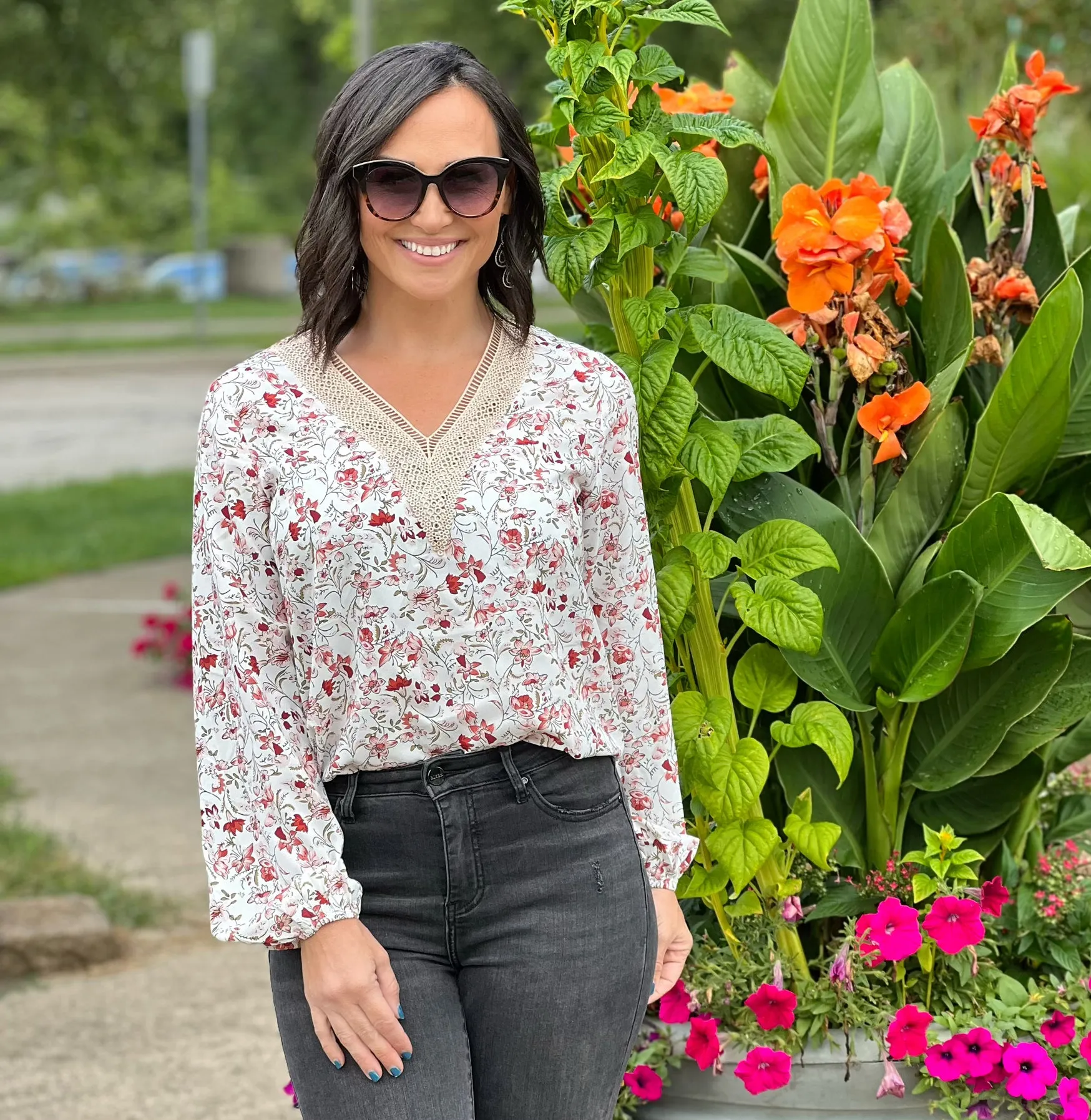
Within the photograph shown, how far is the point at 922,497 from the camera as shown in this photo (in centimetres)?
257

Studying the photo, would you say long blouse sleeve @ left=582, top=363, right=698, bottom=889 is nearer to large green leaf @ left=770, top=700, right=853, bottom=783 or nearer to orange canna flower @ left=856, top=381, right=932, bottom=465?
large green leaf @ left=770, top=700, right=853, bottom=783

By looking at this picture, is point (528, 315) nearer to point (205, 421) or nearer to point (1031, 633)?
point (205, 421)

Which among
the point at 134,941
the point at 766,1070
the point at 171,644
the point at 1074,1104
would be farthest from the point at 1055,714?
the point at 171,644

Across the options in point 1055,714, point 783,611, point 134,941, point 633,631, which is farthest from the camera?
point 134,941

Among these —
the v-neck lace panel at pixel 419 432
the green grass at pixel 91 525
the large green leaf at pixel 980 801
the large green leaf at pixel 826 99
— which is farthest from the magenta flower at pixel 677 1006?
the green grass at pixel 91 525

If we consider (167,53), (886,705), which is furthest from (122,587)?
(886,705)

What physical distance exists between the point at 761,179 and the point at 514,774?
142 cm

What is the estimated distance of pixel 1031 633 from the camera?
8.21 feet

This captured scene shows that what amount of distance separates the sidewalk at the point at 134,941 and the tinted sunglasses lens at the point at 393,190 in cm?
225

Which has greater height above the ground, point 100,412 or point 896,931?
point 896,931

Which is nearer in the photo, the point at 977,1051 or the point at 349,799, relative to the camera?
the point at 349,799

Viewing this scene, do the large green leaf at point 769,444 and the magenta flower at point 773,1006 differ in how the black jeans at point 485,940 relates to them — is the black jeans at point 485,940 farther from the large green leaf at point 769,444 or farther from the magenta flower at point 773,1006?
the large green leaf at point 769,444

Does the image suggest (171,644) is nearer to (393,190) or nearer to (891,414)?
(891,414)

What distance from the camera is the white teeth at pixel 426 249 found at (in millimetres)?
1820
